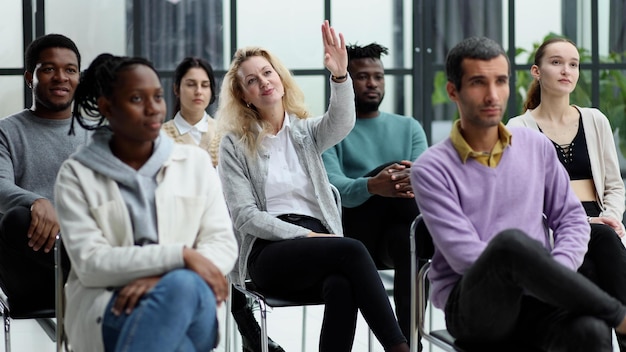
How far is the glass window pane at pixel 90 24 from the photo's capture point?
5.30 m

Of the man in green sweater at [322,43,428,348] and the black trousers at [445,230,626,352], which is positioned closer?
the black trousers at [445,230,626,352]

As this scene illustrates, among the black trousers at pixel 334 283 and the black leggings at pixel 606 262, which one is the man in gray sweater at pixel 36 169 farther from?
the black leggings at pixel 606 262

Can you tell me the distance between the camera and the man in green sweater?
11.5ft

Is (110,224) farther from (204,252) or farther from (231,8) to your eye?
(231,8)

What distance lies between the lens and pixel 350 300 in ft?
10.2

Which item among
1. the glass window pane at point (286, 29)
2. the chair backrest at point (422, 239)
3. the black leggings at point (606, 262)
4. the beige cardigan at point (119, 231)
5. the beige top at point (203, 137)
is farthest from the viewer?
the glass window pane at point (286, 29)

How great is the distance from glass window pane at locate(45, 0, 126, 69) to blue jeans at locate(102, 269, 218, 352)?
3.14m

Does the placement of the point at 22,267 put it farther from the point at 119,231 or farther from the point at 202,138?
the point at 202,138

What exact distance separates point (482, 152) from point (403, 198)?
0.87 m

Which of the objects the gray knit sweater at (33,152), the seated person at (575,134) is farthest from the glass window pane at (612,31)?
the gray knit sweater at (33,152)

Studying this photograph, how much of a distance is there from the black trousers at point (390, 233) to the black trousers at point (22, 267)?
1100 millimetres

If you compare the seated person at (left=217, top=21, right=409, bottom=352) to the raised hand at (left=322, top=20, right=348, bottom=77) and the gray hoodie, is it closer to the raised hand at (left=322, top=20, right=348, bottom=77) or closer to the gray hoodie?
the raised hand at (left=322, top=20, right=348, bottom=77)

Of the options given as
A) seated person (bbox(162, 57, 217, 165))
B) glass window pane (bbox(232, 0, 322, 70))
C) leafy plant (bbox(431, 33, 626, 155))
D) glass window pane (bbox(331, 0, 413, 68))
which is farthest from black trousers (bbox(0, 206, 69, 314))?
leafy plant (bbox(431, 33, 626, 155))

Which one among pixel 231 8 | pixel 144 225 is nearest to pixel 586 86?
pixel 231 8
